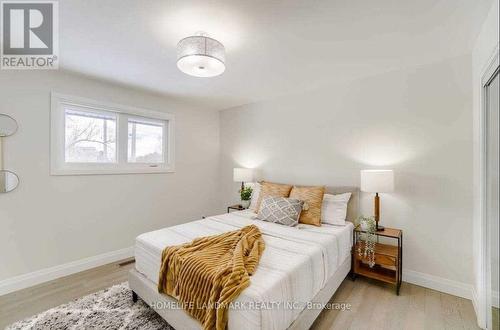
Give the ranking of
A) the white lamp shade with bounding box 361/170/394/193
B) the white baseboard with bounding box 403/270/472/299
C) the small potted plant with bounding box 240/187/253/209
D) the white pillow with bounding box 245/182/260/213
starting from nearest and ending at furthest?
the white baseboard with bounding box 403/270/472/299 < the white lamp shade with bounding box 361/170/394/193 < the white pillow with bounding box 245/182/260/213 < the small potted plant with bounding box 240/187/253/209

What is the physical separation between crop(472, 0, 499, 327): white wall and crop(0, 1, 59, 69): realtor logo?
3053 mm

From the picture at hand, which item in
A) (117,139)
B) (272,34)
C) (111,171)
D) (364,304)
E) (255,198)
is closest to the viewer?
(272,34)

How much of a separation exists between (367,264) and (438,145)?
5.06 feet

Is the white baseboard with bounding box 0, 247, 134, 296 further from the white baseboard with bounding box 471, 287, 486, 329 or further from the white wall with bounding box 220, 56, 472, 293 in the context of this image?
the white baseboard with bounding box 471, 287, 486, 329

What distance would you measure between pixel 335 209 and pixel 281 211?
681 millimetres

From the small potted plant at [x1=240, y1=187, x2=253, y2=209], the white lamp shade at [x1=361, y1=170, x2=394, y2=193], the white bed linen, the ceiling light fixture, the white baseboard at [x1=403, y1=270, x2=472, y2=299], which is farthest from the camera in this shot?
the small potted plant at [x1=240, y1=187, x2=253, y2=209]

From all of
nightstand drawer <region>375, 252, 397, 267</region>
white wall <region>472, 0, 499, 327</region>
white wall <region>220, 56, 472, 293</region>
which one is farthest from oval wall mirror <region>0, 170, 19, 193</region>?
white wall <region>472, 0, 499, 327</region>

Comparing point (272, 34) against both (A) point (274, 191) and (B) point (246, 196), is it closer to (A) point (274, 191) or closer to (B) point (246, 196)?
(A) point (274, 191)

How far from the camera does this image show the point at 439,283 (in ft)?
7.98

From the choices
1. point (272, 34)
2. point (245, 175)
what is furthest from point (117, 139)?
point (272, 34)

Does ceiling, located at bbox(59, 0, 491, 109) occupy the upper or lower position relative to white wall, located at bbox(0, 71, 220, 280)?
upper

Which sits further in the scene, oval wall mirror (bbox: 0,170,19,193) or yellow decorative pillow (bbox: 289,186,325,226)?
yellow decorative pillow (bbox: 289,186,325,226)

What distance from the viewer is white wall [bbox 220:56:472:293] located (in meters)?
2.35

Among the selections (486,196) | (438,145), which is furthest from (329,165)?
(486,196)
